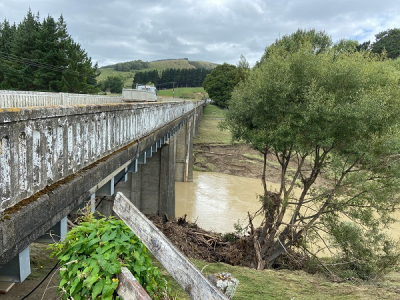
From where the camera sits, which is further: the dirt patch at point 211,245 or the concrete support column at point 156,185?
the concrete support column at point 156,185

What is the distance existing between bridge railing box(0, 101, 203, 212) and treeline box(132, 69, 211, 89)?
119 metres

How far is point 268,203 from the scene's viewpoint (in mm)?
11719

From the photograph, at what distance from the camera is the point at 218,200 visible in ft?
75.6

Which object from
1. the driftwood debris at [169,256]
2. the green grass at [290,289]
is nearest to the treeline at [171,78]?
the green grass at [290,289]

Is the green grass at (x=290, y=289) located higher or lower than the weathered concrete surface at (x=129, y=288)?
lower

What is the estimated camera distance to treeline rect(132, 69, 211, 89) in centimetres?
12389

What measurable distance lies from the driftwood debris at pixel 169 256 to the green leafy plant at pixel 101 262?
0.51 ft

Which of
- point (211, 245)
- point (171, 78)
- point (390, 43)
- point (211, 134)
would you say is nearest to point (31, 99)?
point (211, 245)

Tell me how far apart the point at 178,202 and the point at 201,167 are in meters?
10.4

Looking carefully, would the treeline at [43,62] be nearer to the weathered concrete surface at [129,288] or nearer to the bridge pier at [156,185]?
the bridge pier at [156,185]

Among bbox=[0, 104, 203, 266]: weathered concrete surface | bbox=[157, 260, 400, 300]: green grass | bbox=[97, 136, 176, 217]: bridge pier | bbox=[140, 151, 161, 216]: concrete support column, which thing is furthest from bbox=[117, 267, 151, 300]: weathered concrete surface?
bbox=[140, 151, 161, 216]: concrete support column

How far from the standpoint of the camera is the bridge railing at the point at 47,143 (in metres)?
2.51

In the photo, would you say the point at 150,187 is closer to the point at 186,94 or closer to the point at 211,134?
the point at 211,134

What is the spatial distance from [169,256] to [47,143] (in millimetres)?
1640
